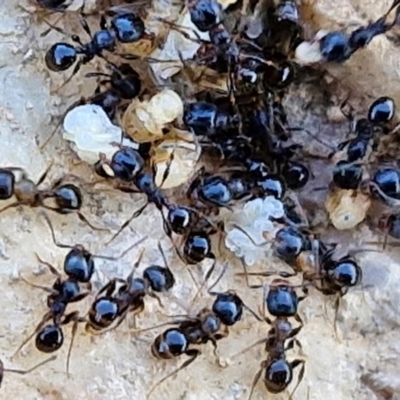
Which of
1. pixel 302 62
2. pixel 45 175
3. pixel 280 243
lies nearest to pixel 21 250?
pixel 45 175

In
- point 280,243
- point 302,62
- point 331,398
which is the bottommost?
point 331,398

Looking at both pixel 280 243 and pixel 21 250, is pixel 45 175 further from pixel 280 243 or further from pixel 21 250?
pixel 280 243

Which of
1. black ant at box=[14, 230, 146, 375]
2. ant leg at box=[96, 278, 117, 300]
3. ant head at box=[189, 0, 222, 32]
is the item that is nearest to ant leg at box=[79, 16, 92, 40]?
ant head at box=[189, 0, 222, 32]

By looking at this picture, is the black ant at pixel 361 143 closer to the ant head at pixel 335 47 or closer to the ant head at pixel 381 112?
the ant head at pixel 381 112

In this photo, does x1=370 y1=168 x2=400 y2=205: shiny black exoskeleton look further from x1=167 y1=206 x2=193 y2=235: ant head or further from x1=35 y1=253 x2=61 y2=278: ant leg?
x1=35 y1=253 x2=61 y2=278: ant leg

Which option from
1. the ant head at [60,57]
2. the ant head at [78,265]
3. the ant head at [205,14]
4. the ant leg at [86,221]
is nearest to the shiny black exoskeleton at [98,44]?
the ant head at [60,57]

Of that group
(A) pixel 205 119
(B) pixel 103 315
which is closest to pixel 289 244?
(A) pixel 205 119
